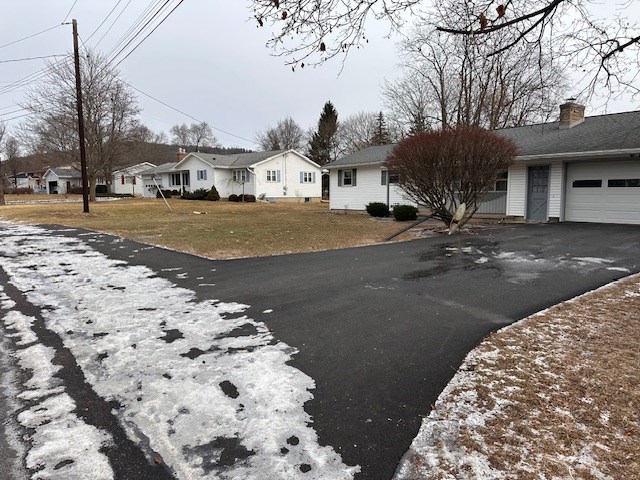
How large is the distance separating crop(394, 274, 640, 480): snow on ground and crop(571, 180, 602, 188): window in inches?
513

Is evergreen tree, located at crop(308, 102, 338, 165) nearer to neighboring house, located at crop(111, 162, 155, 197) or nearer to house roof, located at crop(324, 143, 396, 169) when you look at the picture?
neighboring house, located at crop(111, 162, 155, 197)

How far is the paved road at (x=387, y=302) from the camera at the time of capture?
2.88m

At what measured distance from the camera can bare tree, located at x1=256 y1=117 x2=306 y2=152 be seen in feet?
206

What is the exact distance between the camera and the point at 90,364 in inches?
143

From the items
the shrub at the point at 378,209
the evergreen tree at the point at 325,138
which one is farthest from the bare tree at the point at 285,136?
the shrub at the point at 378,209

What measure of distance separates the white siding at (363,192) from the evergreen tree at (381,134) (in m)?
25.8

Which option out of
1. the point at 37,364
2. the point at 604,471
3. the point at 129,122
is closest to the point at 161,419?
the point at 37,364

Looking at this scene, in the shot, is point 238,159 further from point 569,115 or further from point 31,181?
point 31,181

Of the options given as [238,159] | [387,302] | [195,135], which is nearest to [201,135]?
[195,135]

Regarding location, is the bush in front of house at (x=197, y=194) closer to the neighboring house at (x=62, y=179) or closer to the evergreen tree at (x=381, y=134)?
the evergreen tree at (x=381, y=134)

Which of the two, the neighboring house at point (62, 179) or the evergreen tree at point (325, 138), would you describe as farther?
the neighboring house at point (62, 179)

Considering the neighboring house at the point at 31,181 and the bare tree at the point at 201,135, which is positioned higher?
the bare tree at the point at 201,135

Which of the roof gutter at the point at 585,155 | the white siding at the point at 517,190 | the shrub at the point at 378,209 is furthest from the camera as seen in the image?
the shrub at the point at 378,209

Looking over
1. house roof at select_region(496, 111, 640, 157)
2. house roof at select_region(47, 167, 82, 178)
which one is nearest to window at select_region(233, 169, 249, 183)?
house roof at select_region(496, 111, 640, 157)
